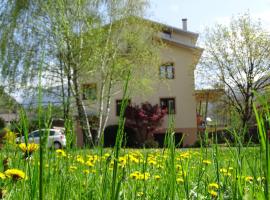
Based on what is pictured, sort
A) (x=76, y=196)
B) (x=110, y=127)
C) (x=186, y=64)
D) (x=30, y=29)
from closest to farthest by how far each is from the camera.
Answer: (x=76, y=196), (x=30, y=29), (x=110, y=127), (x=186, y=64)

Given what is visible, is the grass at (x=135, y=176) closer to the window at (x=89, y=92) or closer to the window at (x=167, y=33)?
the window at (x=89, y=92)

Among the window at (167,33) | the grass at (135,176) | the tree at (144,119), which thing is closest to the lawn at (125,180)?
the grass at (135,176)

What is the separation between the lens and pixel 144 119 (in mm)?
28938

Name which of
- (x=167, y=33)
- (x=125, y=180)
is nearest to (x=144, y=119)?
(x=167, y=33)

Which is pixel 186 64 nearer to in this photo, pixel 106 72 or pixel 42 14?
pixel 106 72

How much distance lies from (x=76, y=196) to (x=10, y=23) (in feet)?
66.9

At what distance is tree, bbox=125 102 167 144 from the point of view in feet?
95.0

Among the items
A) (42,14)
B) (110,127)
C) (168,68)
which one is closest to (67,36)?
(42,14)

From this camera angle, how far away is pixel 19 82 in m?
20.8

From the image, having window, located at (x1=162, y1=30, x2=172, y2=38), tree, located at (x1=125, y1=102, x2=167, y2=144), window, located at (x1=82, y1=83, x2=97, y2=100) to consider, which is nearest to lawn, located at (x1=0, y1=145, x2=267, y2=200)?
window, located at (x1=82, y1=83, x2=97, y2=100)

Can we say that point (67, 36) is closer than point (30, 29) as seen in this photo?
Yes

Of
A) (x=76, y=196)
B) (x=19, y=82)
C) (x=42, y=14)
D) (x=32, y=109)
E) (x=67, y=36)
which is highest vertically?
(x=42, y=14)

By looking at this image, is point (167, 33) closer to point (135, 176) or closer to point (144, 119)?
point (144, 119)

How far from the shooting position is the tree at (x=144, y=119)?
95.0ft
